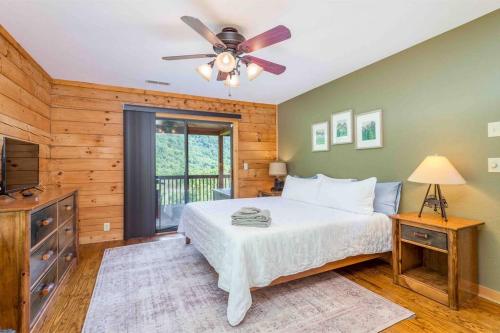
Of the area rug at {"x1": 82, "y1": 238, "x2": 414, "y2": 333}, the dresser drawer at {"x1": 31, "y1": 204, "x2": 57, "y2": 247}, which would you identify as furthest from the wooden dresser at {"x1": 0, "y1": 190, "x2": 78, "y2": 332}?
the area rug at {"x1": 82, "y1": 238, "x2": 414, "y2": 333}

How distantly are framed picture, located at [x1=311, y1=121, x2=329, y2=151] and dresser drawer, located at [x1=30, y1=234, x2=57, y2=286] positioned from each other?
3.49m

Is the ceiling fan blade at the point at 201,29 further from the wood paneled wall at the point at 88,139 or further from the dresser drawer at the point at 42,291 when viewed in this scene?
the wood paneled wall at the point at 88,139

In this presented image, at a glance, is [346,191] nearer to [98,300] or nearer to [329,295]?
[329,295]

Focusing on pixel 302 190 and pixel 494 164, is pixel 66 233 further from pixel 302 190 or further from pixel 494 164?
pixel 494 164

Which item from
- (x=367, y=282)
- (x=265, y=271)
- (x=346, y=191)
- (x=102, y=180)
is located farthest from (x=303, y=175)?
(x=102, y=180)

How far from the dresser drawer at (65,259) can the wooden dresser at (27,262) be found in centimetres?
13

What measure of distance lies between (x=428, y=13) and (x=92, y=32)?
9.72ft

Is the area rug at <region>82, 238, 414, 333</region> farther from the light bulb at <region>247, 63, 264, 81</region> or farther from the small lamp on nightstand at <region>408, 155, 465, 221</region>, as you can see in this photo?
the light bulb at <region>247, 63, 264, 81</region>

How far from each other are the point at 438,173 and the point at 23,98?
417 cm

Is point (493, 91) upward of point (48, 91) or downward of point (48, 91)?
downward

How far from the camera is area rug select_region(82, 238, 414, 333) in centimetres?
179

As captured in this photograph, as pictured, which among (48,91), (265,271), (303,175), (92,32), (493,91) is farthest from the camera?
(303,175)

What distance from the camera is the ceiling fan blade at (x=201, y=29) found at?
1684 mm

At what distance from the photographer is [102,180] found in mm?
3799
